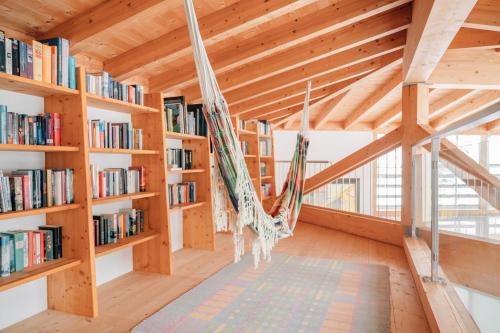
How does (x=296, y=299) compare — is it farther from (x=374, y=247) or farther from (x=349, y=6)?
(x=349, y=6)

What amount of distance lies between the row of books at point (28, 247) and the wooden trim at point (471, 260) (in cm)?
212

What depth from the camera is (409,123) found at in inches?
135

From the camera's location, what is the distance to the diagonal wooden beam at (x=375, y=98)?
165 inches

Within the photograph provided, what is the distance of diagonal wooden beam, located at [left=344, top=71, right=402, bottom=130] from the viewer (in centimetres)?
419

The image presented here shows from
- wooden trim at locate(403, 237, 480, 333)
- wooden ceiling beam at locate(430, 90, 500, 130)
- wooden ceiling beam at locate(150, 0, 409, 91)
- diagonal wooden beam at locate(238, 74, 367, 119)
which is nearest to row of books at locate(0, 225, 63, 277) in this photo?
wooden ceiling beam at locate(150, 0, 409, 91)

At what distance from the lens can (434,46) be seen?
2.17 m

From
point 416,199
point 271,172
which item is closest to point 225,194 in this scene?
point 416,199

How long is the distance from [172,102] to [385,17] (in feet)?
6.18

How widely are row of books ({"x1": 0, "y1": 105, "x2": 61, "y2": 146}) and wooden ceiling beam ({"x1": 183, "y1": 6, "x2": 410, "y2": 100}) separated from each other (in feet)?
5.44

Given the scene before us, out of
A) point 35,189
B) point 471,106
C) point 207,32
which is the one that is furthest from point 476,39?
point 471,106

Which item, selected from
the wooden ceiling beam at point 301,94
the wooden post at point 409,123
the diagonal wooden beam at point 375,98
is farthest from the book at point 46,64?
the diagonal wooden beam at point 375,98

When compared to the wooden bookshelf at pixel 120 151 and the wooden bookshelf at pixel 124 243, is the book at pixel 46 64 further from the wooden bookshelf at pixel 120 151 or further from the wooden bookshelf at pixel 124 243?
the wooden bookshelf at pixel 124 243

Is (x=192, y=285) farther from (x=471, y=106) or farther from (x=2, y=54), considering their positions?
(x=471, y=106)

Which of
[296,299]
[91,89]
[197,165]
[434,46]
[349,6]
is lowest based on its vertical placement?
[296,299]
